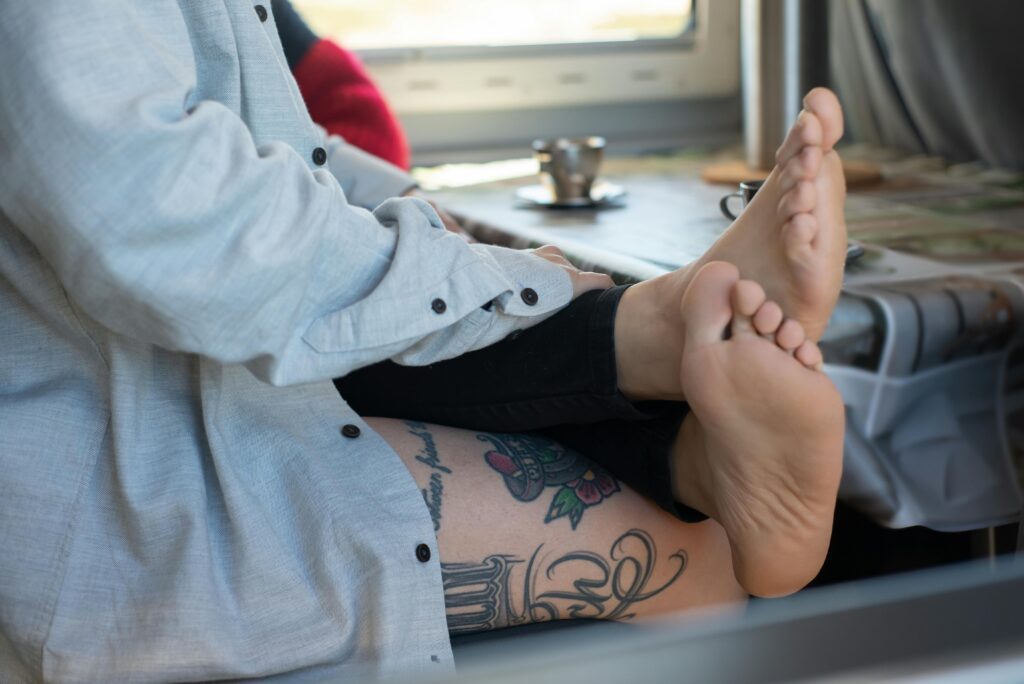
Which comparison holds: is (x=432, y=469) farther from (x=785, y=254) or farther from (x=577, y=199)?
(x=577, y=199)

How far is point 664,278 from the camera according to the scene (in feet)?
2.73

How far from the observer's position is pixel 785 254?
752mm

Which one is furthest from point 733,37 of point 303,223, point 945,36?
point 303,223

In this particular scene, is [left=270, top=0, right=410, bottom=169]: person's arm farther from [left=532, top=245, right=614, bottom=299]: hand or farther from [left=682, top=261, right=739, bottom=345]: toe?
[left=682, top=261, right=739, bottom=345]: toe

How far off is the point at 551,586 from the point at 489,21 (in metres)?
1.60

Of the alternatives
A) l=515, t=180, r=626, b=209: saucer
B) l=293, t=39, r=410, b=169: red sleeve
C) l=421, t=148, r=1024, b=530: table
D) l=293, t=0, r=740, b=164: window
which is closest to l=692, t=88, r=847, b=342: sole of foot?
l=421, t=148, r=1024, b=530: table

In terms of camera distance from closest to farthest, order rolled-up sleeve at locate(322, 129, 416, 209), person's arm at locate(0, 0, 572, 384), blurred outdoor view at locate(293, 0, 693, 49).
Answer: person's arm at locate(0, 0, 572, 384) < rolled-up sleeve at locate(322, 129, 416, 209) < blurred outdoor view at locate(293, 0, 693, 49)

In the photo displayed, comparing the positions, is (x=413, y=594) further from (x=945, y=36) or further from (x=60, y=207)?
(x=945, y=36)

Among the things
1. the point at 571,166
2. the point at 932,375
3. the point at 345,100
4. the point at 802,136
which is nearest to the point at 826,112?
the point at 802,136

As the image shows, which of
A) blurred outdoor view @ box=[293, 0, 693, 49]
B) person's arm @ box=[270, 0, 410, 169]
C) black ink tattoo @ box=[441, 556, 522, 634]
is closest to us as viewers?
black ink tattoo @ box=[441, 556, 522, 634]

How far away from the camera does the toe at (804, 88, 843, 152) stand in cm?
75

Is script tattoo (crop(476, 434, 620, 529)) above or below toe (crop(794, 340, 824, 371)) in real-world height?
below

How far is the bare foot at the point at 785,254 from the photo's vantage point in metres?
0.74

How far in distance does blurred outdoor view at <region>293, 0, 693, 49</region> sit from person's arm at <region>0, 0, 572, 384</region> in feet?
4.72
